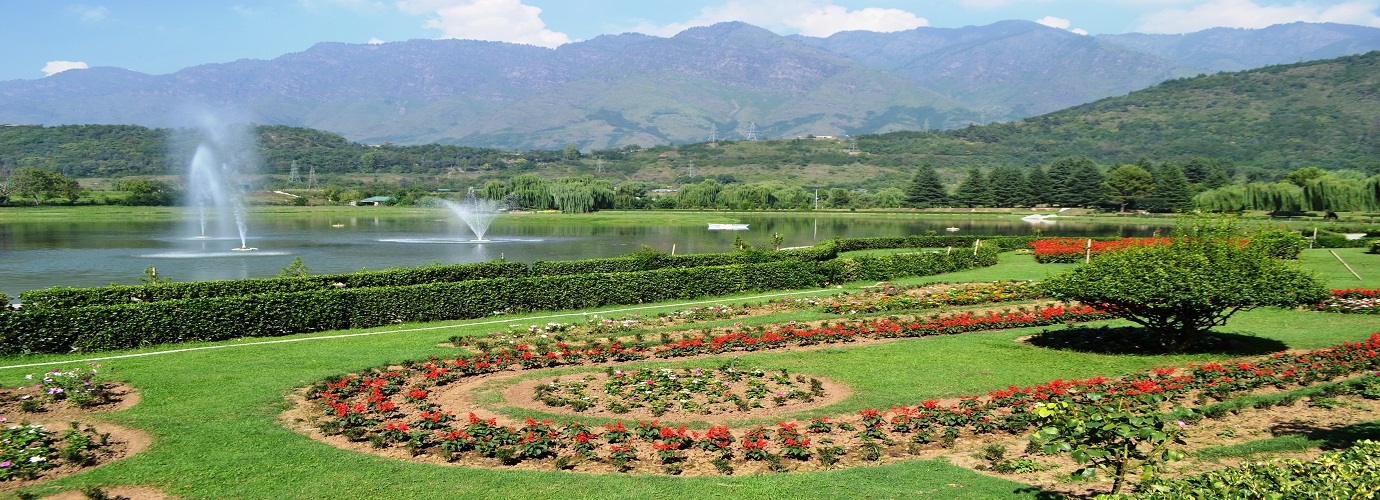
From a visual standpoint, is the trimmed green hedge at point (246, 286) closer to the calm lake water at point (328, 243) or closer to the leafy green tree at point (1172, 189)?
the calm lake water at point (328, 243)

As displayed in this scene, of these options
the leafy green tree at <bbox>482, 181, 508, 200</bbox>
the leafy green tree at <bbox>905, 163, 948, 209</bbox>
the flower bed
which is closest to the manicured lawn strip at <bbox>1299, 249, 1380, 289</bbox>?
the flower bed

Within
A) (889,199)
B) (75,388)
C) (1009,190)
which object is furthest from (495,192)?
(75,388)

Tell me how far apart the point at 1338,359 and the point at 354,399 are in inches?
615

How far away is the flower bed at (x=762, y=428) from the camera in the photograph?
10180 millimetres

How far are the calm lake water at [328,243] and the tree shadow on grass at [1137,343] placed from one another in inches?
779

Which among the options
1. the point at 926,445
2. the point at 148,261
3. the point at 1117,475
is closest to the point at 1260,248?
the point at 926,445

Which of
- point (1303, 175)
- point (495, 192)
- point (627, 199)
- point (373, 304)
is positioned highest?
point (1303, 175)

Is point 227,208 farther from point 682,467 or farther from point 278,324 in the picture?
point 682,467

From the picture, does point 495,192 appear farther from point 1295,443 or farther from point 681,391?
point 1295,443

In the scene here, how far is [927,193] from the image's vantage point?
12238cm

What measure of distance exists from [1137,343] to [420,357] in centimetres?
1396

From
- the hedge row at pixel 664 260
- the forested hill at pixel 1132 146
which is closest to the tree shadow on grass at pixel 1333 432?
the hedge row at pixel 664 260

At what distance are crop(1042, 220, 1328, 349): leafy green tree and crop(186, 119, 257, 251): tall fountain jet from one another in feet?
157

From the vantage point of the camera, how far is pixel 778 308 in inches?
941
